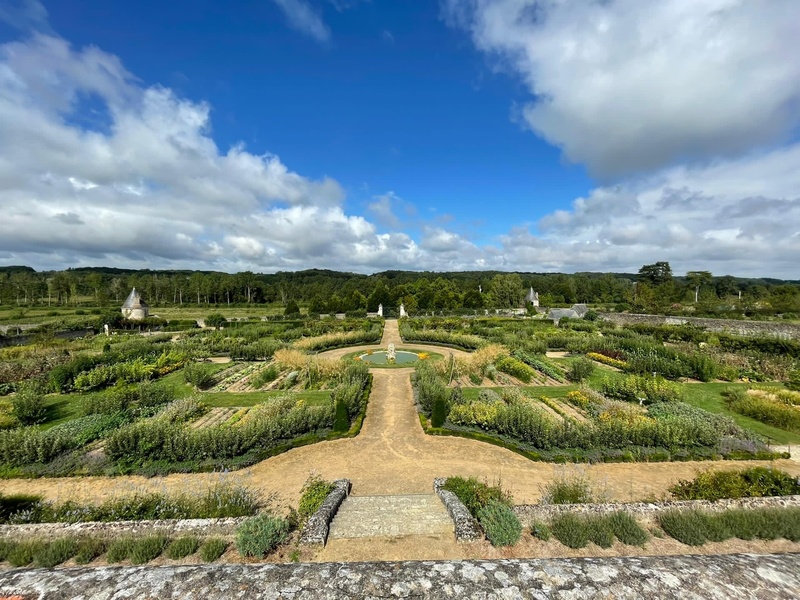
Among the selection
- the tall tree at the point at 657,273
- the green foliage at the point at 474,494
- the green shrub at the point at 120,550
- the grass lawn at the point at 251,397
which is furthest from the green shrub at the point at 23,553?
the tall tree at the point at 657,273

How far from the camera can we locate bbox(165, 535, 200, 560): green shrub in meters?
6.09

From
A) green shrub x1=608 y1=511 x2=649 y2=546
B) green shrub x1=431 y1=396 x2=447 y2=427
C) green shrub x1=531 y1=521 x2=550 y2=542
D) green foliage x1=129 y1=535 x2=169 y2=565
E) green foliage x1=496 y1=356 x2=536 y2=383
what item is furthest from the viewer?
green foliage x1=496 y1=356 x2=536 y2=383

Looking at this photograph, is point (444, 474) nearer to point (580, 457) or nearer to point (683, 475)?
point (580, 457)

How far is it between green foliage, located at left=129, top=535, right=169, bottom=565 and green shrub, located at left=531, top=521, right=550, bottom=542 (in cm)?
664

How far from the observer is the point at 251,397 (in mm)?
15266

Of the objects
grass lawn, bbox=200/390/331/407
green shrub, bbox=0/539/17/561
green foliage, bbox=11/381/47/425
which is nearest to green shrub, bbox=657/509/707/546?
grass lawn, bbox=200/390/331/407

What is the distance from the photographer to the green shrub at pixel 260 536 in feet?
20.0

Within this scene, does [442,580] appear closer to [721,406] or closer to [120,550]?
[120,550]

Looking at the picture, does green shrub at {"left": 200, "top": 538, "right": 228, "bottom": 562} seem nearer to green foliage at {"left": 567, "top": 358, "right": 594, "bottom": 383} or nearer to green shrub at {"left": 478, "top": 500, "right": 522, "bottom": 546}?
green shrub at {"left": 478, "top": 500, "right": 522, "bottom": 546}

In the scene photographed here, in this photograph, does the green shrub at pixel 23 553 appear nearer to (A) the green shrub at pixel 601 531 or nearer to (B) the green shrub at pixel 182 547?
(B) the green shrub at pixel 182 547

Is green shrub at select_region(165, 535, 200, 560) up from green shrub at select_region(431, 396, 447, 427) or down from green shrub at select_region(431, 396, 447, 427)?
down

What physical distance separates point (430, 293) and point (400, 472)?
46.4 meters

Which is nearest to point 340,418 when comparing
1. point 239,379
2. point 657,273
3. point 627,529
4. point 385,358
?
point 627,529

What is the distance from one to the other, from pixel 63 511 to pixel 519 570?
9697 millimetres
